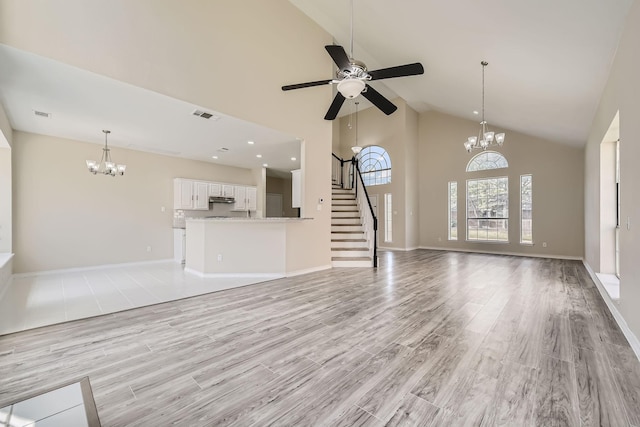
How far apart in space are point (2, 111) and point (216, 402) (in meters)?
5.49

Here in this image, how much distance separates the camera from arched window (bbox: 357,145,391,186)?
1016 cm

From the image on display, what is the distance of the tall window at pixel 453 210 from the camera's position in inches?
365

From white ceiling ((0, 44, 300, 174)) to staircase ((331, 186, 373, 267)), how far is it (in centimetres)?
212

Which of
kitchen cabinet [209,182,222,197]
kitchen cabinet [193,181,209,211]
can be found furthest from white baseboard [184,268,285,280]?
kitchen cabinet [209,182,222,197]

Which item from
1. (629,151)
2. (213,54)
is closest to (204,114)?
(213,54)

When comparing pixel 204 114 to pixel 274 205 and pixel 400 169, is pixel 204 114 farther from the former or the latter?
pixel 400 169

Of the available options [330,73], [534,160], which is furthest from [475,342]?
[534,160]

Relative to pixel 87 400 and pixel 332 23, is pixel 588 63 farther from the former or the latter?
pixel 87 400

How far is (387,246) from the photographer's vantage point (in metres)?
9.94

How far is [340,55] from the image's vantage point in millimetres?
3098

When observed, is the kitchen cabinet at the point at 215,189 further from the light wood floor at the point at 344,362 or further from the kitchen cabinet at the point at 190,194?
the light wood floor at the point at 344,362

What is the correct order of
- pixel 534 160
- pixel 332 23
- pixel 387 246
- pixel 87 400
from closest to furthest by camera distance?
1. pixel 87 400
2. pixel 332 23
3. pixel 534 160
4. pixel 387 246

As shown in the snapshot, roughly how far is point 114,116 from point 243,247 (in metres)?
3.05

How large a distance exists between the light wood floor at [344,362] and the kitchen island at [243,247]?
1375mm
